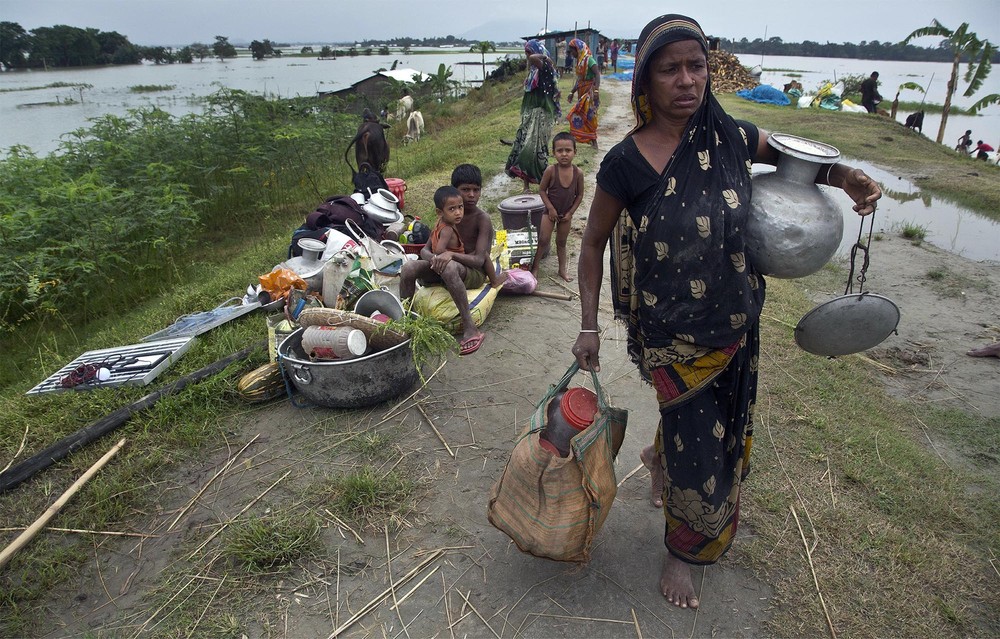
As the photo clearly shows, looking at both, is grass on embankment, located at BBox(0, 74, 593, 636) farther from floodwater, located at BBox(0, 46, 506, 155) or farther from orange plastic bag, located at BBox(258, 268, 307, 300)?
floodwater, located at BBox(0, 46, 506, 155)

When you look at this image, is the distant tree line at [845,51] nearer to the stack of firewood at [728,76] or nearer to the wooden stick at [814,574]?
the stack of firewood at [728,76]

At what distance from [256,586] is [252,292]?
287 cm

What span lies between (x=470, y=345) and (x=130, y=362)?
2.24 m

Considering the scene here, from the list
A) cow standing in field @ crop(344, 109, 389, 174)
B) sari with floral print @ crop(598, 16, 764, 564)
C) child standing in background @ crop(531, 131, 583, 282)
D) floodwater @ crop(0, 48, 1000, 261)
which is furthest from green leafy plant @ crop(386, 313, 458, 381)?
floodwater @ crop(0, 48, 1000, 261)

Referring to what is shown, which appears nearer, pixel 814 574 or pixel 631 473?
pixel 814 574

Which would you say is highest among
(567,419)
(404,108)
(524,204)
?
(404,108)

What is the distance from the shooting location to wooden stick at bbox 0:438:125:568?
2221mm

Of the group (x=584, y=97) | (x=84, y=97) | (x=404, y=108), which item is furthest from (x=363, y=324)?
(x=84, y=97)

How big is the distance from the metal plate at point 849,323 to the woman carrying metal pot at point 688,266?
20 centimetres

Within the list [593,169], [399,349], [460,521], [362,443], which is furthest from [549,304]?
[593,169]

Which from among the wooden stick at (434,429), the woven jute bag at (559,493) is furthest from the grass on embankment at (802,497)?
the woven jute bag at (559,493)

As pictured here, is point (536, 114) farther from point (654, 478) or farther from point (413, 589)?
point (413, 589)

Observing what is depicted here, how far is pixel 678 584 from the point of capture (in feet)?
6.53

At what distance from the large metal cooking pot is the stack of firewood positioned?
26.3 metres
